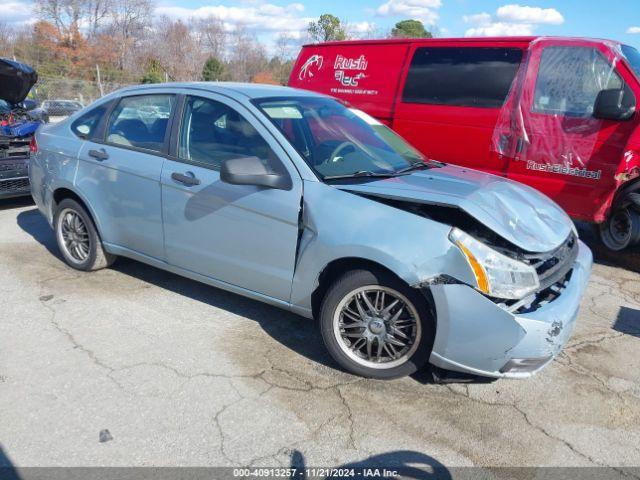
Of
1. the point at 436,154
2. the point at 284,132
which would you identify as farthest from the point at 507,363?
the point at 436,154

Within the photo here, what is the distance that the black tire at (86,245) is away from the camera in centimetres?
464

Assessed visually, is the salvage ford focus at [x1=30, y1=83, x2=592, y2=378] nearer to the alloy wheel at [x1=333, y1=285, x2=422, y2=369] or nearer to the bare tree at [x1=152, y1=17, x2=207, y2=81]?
the alloy wheel at [x1=333, y1=285, x2=422, y2=369]

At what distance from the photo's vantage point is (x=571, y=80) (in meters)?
5.54

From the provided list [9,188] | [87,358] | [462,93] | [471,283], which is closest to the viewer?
[471,283]

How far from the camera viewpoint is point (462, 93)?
20.0 ft

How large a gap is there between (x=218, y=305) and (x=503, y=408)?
7.53 ft

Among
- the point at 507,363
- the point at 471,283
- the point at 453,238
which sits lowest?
the point at 507,363

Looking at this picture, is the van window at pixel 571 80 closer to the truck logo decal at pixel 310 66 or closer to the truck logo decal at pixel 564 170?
the truck logo decal at pixel 564 170

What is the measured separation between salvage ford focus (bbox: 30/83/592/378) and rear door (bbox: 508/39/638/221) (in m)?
2.04

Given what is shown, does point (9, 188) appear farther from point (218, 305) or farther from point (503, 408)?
point (503, 408)

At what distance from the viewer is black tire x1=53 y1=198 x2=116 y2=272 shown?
4.64 meters

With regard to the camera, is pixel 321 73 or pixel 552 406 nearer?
pixel 552 406

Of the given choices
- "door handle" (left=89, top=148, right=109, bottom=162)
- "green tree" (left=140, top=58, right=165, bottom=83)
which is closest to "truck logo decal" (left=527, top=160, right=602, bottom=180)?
"door handle" (left=89, top=148, right=109, bottom=162)

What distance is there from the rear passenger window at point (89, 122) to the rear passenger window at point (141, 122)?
165 mm
